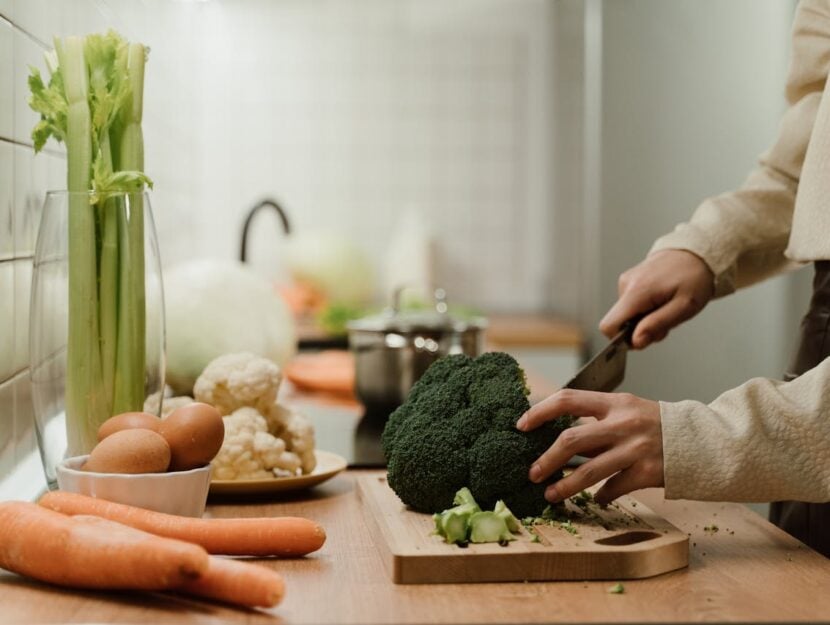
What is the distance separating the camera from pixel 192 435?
1.09 metres

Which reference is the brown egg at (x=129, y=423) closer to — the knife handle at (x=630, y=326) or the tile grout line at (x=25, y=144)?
the tile grout line at (x=25, y=144)

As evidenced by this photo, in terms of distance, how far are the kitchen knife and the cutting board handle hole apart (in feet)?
0.77

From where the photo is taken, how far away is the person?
1.13 meters

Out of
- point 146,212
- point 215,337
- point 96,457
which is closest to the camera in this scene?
point 96,457

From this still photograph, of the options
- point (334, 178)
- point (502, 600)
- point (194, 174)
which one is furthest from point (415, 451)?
point (334, 178)

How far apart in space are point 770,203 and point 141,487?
106 cm

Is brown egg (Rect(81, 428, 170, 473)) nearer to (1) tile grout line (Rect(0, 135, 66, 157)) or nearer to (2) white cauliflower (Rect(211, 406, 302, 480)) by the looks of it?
(2) white cauliflower (Rect(211, 406, 302, 480))

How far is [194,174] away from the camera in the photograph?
363 centimetres

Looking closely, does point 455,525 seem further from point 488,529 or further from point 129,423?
point 129,423

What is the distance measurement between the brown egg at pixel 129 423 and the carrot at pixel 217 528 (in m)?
0.09

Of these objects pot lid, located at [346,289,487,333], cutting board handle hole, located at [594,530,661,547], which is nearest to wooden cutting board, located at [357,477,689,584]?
cutting board handle hole, located at [594,530,661,547]

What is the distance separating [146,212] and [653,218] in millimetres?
2263

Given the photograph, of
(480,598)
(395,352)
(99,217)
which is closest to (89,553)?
(480,598)

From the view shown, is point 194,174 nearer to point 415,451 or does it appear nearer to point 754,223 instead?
point 754,223
